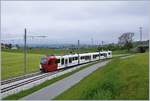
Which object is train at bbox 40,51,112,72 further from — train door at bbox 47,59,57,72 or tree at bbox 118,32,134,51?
tree at bbox 118,32,134,51

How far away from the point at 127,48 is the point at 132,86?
110716mm

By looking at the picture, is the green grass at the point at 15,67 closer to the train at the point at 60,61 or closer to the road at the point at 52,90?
the train at the point at 60,61

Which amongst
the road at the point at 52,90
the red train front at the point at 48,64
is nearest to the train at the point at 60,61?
the red train front at the point at 48,64

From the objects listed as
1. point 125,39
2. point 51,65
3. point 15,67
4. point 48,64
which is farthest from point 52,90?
point 125,39

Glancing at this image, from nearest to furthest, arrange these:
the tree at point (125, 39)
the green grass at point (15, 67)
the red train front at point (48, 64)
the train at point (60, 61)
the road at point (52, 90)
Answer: the road at point (52, 90) < the green grass at point (15, 67) < the red train front at point (48, 64) < the train at point (60, 61) < the tree at point (125, 39)

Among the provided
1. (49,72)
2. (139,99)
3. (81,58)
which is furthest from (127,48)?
(139,99)

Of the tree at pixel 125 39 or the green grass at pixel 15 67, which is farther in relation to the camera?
the tree at pixel 125 39

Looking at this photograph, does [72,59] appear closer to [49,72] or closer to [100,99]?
[49,72]

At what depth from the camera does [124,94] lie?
1917 cm

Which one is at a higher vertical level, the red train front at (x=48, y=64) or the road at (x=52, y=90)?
the red train front at (x=48, y=64)

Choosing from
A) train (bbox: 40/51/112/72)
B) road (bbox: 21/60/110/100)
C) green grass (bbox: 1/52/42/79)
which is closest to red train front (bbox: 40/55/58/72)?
train (bbox: 40/51/112/72)

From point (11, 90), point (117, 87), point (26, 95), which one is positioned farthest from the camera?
point (11, 90)

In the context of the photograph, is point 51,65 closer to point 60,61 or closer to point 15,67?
point 60,61

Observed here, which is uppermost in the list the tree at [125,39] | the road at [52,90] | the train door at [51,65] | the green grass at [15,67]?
the tree at [125,39]
